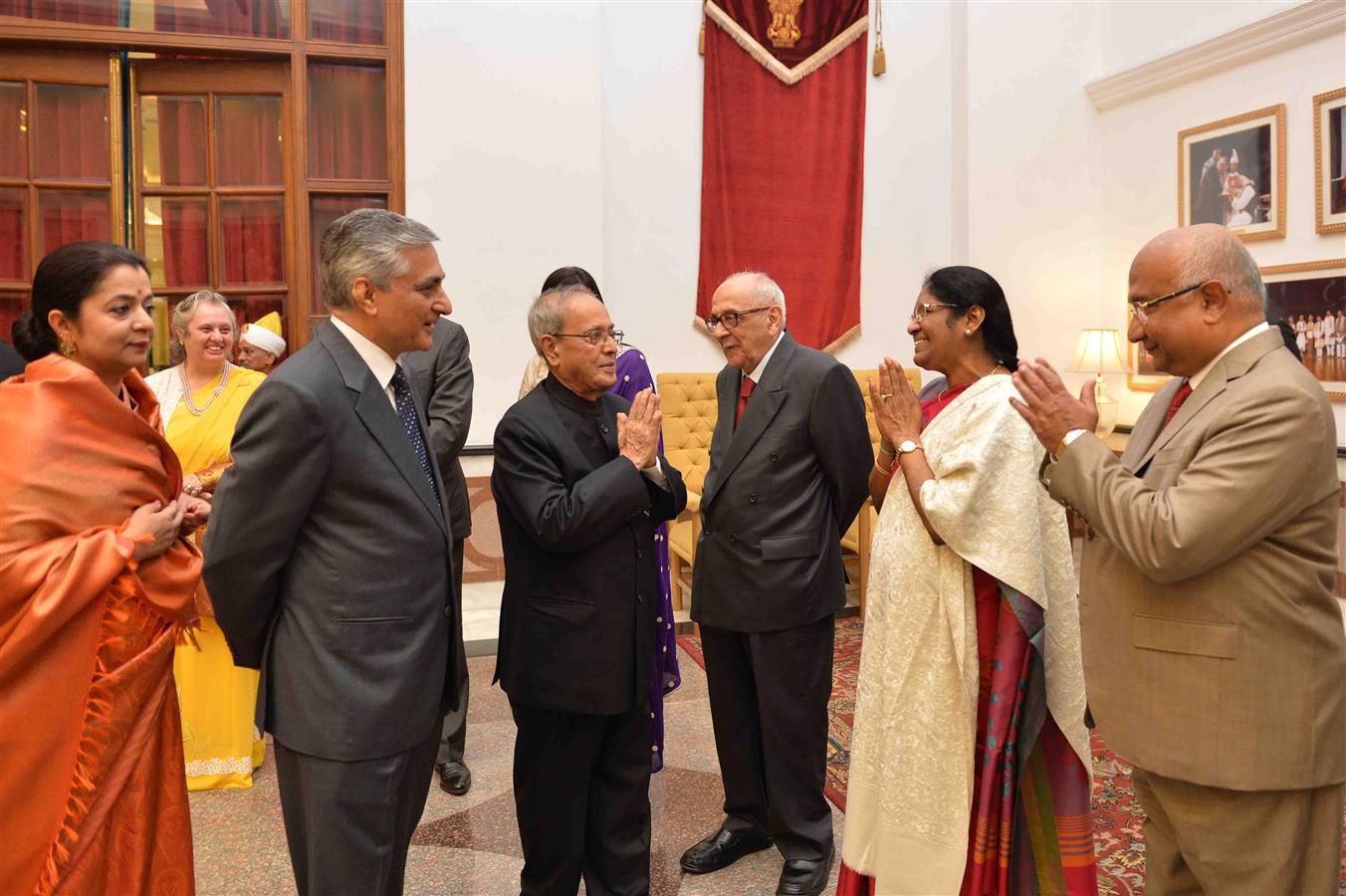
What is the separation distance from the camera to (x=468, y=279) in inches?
246

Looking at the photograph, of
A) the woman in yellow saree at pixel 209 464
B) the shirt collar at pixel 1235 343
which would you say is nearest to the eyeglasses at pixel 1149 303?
the shirt collar at pixel 1235 343

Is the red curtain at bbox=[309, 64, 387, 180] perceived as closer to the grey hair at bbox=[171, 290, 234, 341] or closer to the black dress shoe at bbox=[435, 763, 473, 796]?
the grey hair at bbox=[171, 290, 234, 341]

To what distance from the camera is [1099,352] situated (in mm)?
7422

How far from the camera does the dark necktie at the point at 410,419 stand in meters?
2.16

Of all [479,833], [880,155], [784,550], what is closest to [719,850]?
[479,833]

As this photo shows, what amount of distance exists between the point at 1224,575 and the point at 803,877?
5.18ft

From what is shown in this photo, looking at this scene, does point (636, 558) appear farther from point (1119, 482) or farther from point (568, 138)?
point (568, 138)

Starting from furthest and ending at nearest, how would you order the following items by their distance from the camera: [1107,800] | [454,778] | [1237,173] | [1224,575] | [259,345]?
[1237,173]
[259,345]
[454,778]
[1107,800]
[1224,575]

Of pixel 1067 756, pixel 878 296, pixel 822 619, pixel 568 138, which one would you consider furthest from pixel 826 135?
pixel 1067 756

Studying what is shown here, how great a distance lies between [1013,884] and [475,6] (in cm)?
560

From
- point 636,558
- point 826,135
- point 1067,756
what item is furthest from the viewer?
point 826,135

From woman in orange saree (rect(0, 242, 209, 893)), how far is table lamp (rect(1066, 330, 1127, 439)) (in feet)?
21.6

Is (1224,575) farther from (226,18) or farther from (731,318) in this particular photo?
(226,18)

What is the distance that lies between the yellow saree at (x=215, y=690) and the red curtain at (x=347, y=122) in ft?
8.58
